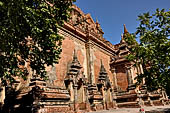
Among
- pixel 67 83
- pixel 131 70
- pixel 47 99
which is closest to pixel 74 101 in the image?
pixel 67 83

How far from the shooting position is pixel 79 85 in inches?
608

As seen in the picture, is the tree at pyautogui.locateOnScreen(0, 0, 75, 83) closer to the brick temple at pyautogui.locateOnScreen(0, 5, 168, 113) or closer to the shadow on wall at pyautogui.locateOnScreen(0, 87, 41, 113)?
the shadow on wall at pyautogui.locateOnScreen(0, 87, 41, 113)

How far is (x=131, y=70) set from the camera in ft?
69.8

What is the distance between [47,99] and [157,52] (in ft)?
23.9

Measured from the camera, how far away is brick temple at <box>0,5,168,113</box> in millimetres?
10352

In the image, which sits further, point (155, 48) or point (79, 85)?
point (79, 85)

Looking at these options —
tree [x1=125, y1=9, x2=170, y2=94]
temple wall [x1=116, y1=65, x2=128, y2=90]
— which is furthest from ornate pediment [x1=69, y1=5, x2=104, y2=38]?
tree [x1=125, y1=9, x2=170, y2=94]

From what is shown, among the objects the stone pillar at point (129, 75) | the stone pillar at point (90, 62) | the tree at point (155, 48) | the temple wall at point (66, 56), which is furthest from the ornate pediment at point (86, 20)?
the tree at point (155, 48)

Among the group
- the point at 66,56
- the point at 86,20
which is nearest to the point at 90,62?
the point at 66,56

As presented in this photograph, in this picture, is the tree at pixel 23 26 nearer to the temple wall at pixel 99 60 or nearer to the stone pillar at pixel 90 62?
the stone pillar at pixel 90 62

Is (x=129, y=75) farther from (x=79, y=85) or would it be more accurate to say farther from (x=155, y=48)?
(x=155, y=48)

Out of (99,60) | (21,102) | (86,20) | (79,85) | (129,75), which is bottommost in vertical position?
(21,102)

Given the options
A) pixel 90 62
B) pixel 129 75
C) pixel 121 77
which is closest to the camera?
pixel 90 62

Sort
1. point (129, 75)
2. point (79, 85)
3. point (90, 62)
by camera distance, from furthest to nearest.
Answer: point (129, 75) → point (90, 62) → point (79, 85)
